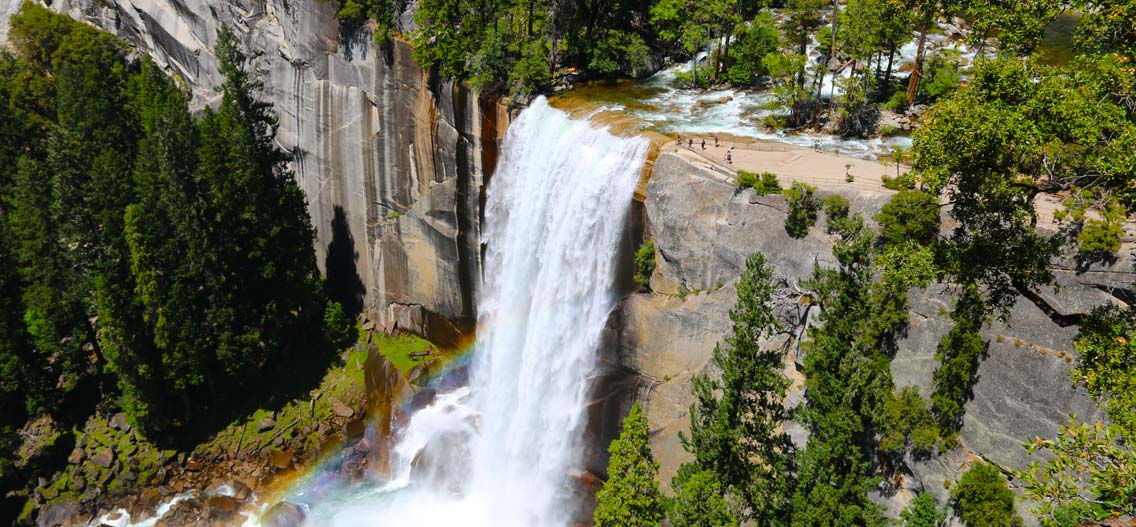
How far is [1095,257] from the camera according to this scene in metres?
21.4

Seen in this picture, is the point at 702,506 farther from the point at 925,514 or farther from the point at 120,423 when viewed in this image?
the point at 120,423

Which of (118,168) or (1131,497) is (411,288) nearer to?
(118,168)

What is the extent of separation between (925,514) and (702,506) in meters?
7.29

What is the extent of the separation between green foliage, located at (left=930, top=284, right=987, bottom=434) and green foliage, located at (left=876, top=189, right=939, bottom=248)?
234 cm

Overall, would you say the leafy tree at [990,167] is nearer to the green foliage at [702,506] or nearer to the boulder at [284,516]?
the green foliage at [702,506]

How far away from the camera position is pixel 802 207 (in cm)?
2864

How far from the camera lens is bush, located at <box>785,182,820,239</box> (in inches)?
1123

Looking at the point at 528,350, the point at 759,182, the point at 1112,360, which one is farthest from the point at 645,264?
the point at 1112,360

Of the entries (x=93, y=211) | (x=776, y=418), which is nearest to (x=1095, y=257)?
(x=776, y=418)

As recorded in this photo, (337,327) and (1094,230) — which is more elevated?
(1094,230)

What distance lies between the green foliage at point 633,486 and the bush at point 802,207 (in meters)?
9.21

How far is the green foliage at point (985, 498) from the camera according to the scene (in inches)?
917

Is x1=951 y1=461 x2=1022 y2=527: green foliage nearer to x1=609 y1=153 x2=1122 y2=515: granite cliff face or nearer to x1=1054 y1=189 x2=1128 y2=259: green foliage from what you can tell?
x1=609 y1=153 x2=1122 y2=515: granite cliff face

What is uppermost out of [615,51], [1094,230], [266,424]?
[615,51]
